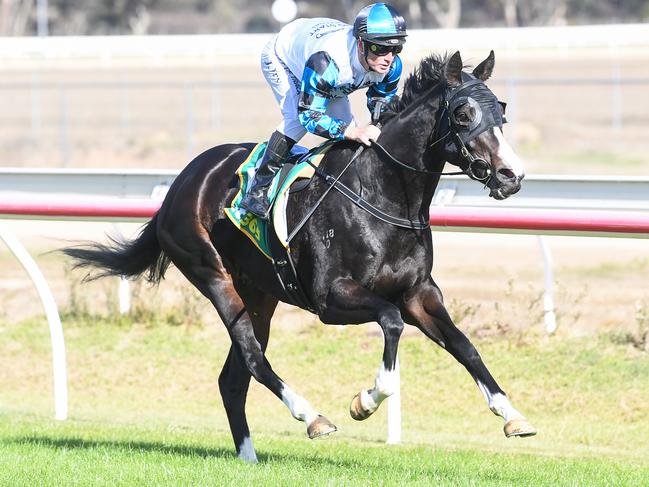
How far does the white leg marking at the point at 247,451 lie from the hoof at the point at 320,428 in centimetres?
78

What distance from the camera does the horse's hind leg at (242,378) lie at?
18.7 ft

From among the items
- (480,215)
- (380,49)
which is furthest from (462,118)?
(480,215)

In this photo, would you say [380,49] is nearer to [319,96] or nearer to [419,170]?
[319,96]

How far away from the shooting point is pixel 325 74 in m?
5.10

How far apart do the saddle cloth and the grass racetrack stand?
1035 millimetres

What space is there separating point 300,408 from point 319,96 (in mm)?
1338

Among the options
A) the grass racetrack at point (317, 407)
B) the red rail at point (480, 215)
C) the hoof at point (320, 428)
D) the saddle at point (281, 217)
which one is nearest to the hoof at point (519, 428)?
Answer: the grass racetrack at point (317, 407)

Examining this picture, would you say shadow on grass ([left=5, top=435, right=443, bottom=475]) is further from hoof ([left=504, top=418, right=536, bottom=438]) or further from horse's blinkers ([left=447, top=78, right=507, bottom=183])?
horse's blinkers ([left=447, top=78, right=507, bottom=183])

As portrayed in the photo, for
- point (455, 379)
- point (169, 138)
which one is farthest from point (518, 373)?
point (169, 138)

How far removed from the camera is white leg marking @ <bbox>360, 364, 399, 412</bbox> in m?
4.75

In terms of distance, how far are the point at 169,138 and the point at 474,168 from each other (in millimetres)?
18757

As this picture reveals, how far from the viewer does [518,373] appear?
291 inches

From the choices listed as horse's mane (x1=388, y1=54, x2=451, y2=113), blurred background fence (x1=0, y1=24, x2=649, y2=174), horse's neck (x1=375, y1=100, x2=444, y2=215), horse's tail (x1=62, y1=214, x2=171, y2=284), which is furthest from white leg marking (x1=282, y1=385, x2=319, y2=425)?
blurred background fence (x1=0, y1=24, x2=649, y2=174)

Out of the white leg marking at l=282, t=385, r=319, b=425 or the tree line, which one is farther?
the tree line
